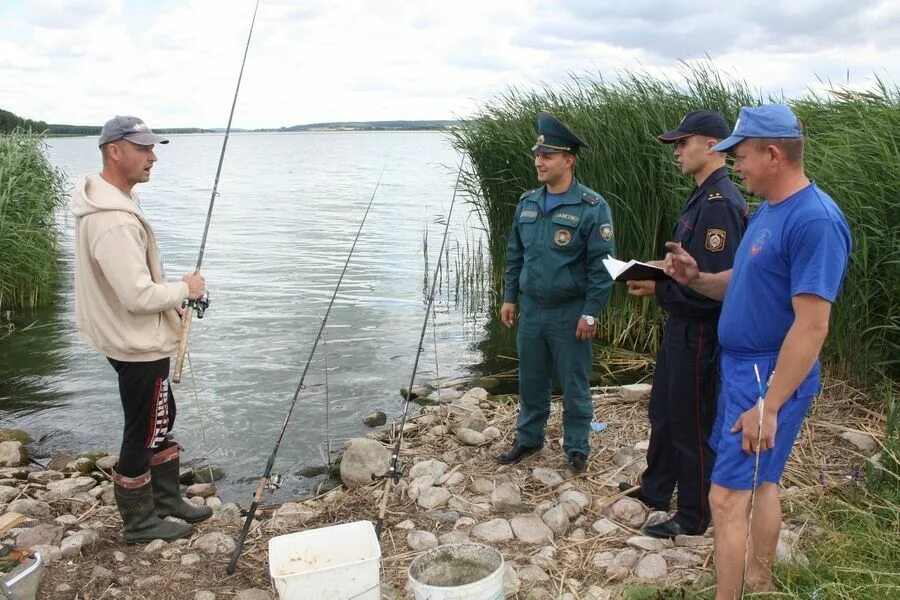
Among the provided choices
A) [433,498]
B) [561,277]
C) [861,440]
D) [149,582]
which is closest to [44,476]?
[149,582]

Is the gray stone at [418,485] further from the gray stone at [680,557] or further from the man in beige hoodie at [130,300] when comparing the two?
the gray stone at [680,557]

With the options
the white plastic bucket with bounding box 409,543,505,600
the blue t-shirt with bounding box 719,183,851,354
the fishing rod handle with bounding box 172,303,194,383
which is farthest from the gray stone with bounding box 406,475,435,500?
the blue t-shirt with bounding box 719,183,851,354

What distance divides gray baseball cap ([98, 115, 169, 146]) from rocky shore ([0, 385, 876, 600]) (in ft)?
5.71

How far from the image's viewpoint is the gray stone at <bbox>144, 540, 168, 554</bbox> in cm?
383

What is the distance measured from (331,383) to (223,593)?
433 cm

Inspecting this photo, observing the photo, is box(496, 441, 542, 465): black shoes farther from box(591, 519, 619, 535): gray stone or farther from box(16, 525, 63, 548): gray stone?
box(16, 525, 63, 548): gray stone

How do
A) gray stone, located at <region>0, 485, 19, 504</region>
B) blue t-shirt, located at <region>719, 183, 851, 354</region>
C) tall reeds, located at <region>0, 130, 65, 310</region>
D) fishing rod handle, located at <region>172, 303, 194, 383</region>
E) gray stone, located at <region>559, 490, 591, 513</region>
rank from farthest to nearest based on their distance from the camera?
tall reeds, located at <region>0, 130, 65, 310</region>, gray stone, located at <region>0, 485, 19, 504</region>, gray stone, located at <region>559, 490, 591, 513</region>, fishing rod handle, located at <region>172, 303, 194, 383</region>, blue t-shirt, located at <region>719, 183, 851, 354</region>

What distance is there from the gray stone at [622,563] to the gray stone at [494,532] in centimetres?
55

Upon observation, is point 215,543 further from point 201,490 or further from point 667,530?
point 667,530

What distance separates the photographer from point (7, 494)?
4.67 meters

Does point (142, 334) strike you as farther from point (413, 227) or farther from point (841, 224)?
point (413, 227)

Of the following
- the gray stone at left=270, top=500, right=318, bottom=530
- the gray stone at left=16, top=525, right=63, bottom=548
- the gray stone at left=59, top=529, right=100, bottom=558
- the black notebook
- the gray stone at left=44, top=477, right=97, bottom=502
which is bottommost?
the gray stone at left=44, top=477, right=97, bottom=502

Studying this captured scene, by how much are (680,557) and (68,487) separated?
3.60m

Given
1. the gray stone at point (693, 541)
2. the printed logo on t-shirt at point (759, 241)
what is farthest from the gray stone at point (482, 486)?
the printed logo on t-shirt at point (759, 241)
